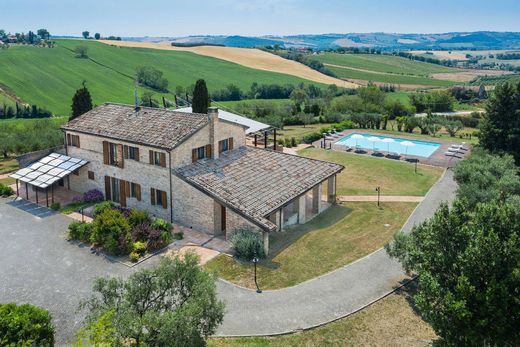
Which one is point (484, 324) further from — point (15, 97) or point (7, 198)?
point (15, 97)

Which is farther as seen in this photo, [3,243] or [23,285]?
[3,243]

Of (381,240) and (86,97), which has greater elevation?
(86,97)

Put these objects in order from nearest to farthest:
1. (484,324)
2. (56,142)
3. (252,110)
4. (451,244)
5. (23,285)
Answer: (484,324)
(451,244)
(23,285)
(56,142)
(252,110)

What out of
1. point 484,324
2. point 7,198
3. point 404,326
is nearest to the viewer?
point 484,324

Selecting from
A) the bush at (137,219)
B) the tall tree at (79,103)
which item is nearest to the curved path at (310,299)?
the bush at (137,219)

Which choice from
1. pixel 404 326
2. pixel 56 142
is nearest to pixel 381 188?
pixel 404 326

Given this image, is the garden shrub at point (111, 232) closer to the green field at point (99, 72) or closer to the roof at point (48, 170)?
the roof at point (48, 170)
